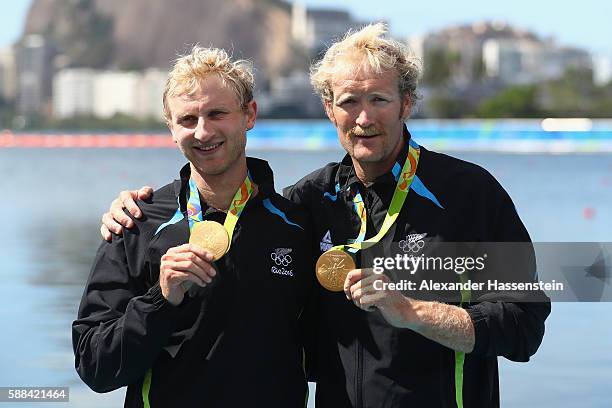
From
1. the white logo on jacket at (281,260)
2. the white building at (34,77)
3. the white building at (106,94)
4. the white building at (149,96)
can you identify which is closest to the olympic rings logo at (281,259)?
the white logo on jacket at (281,260)

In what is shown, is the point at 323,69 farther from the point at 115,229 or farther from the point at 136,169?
the point at 136,169

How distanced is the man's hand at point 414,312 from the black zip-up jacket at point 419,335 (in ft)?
0.17

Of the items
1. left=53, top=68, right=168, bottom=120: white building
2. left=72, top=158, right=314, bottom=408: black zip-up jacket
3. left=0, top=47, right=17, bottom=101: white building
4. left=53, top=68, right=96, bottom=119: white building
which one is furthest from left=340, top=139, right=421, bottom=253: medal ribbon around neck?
left=0, top=47, right=17, bottom=101: white building

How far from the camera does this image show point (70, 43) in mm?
167125

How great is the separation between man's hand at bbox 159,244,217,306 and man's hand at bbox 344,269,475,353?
1.42 feet

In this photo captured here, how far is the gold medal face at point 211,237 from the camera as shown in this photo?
354cm

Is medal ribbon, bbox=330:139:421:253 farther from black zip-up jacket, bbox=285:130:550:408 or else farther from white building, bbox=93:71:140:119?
white building, bbox=93:71:140:119

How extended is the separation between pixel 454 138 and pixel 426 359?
45749mm

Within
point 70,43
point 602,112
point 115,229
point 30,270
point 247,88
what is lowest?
point 115,229

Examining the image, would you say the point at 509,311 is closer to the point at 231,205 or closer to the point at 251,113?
the point at 231,205

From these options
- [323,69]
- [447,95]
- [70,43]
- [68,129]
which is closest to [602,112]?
[447,95]

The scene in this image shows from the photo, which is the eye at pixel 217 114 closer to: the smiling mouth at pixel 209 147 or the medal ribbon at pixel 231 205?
the smiling mouth at pixel 209 147

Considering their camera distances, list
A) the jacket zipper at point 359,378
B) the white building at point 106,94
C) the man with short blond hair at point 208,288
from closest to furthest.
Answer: the man with short blond hair at point 208,288, the jacket zipper at point 359,378, the white building at point 106,94

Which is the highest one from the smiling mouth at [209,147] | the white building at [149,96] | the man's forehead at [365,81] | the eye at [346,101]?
the white building at [149,96]
